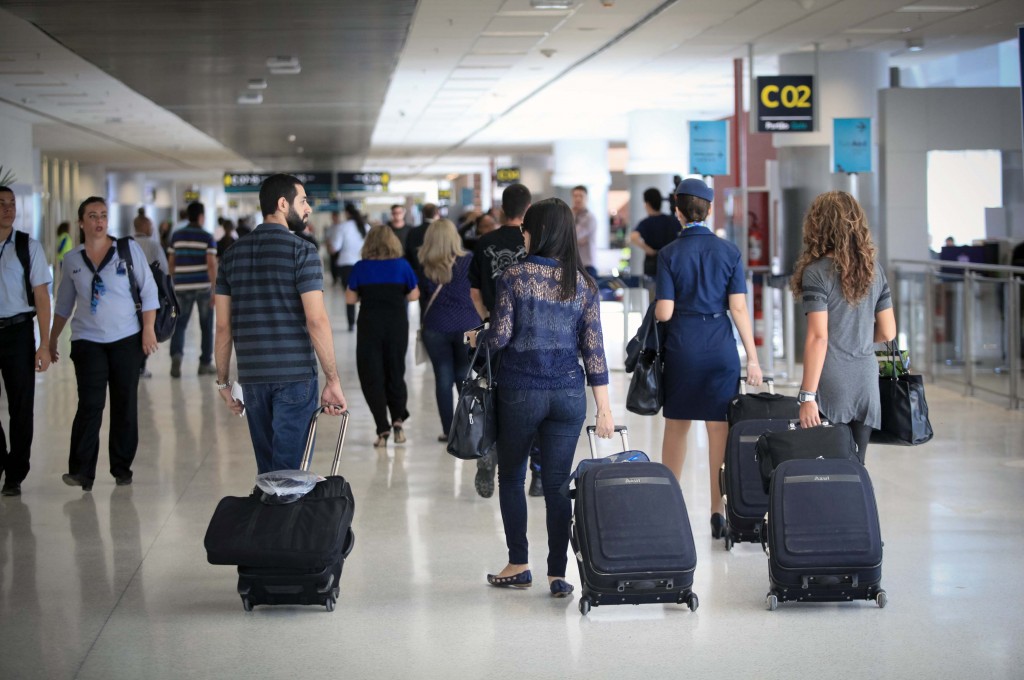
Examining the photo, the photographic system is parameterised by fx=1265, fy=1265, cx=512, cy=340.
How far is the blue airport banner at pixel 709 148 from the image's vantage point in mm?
15164

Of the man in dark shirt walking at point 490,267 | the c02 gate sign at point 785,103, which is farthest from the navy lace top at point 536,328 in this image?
the c02 gate sign at point 785,103

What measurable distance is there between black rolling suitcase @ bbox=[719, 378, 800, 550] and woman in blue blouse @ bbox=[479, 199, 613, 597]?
1018mm

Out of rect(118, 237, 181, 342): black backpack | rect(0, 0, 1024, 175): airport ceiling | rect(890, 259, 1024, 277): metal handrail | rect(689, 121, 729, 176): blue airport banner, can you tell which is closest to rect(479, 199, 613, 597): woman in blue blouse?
rect(118, 237, 181, 342): black backpack

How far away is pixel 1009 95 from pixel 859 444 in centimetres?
1248

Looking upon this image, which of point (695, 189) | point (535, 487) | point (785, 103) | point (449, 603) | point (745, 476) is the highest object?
point (785, 103)

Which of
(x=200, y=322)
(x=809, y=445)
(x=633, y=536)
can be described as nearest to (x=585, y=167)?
(x=200, y=322)

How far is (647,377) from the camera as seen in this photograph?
6.00 metres

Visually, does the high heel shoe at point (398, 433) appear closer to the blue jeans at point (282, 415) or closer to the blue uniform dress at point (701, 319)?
the blue uniform dress at point (701, 319)

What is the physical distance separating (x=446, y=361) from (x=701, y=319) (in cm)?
298

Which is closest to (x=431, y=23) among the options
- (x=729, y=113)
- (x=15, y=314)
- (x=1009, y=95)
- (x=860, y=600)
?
(x=15, y=314)

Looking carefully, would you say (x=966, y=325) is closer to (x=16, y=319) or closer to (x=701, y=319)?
(x=701, y=319)

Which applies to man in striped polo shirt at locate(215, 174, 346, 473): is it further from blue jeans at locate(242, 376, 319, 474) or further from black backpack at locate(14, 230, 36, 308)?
black backpack at locate(14, 230, 36, 308)

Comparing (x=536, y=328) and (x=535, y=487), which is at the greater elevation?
(x=536, y=328)

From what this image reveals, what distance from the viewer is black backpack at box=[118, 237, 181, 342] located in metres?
7.38
